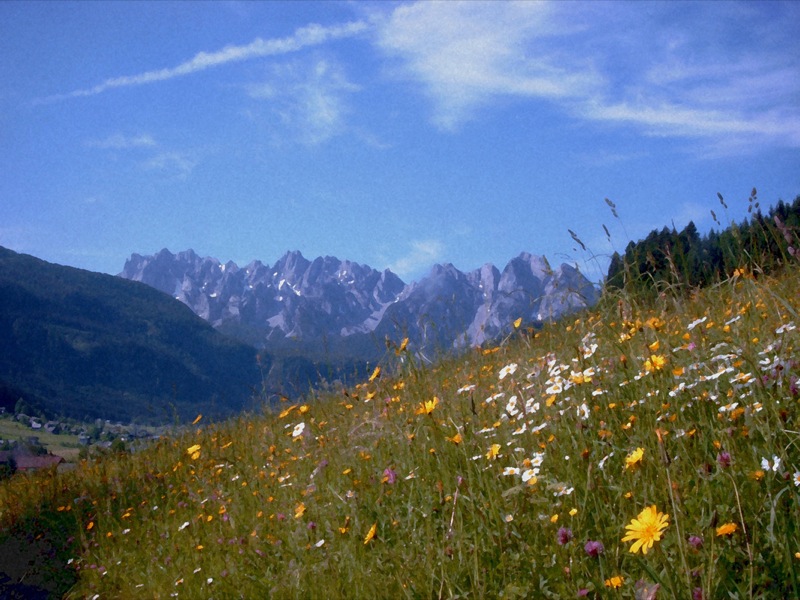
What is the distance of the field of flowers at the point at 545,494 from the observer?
241 cm

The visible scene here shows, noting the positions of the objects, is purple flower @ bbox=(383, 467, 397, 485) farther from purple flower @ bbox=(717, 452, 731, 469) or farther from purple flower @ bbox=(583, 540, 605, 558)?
purple flower @ bbox=(717, 452, 731, 469)

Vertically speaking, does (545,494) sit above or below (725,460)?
below

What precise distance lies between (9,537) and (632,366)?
6804mm

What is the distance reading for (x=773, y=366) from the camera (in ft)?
10.2

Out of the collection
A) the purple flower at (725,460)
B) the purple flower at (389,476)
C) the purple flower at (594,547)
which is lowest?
the purple flower at (594,547)

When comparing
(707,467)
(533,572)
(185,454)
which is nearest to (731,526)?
(707,467)

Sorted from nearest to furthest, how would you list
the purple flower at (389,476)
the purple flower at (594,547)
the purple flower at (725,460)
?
1. the purple flower at (594,547)
2. the purple flower at (725,460)
3. the purple flower at (389,476)

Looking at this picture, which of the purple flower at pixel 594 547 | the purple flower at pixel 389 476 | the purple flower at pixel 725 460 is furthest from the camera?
the purple flower at pixel 389 476

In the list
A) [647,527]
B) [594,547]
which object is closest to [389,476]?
[594,547]

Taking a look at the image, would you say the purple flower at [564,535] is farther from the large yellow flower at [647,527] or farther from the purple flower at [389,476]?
the purple flower at [389,476]

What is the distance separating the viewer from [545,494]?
306 centimetres

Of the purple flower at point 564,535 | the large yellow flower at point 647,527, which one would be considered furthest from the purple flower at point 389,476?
the large yellow flower at point 647,527

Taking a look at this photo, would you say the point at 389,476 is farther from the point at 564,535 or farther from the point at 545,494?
the point at 564,535

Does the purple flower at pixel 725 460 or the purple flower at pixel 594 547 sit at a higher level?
the purple flower at pixel 725 460
